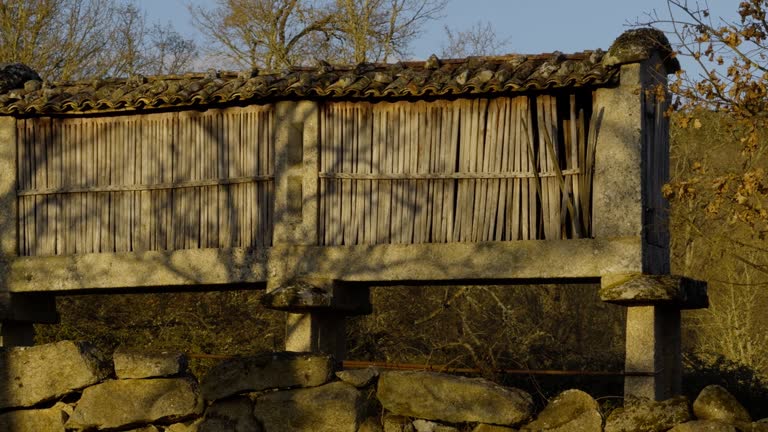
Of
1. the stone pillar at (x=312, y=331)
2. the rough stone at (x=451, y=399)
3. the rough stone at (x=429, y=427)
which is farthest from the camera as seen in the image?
the stone pillar at (x=312, y=331)

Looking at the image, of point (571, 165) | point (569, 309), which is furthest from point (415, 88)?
point (569, 309)

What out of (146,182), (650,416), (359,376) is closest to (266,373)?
(359,376)

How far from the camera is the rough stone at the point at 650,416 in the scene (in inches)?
267

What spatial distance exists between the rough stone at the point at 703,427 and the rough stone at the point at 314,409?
1.91m

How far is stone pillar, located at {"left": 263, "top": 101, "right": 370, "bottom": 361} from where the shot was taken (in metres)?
10.2

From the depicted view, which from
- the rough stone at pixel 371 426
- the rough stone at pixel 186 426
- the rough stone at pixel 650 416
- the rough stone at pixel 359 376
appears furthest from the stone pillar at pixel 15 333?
the rough stone at pixel 650 416

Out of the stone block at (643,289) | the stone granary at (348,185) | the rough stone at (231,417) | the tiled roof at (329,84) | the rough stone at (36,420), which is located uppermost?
the tiled roof at (329,84)

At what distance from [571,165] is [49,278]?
14.9 ft

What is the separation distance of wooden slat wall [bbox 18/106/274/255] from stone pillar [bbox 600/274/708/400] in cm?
296

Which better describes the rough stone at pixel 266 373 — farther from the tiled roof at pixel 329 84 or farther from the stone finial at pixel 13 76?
the stone finial at pixel 13 76

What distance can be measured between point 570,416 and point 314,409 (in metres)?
1.58

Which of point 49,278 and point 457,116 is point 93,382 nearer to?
point 49,278

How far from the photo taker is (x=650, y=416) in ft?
22.4

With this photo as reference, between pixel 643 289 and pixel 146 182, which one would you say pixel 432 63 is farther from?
pixel 146 182
